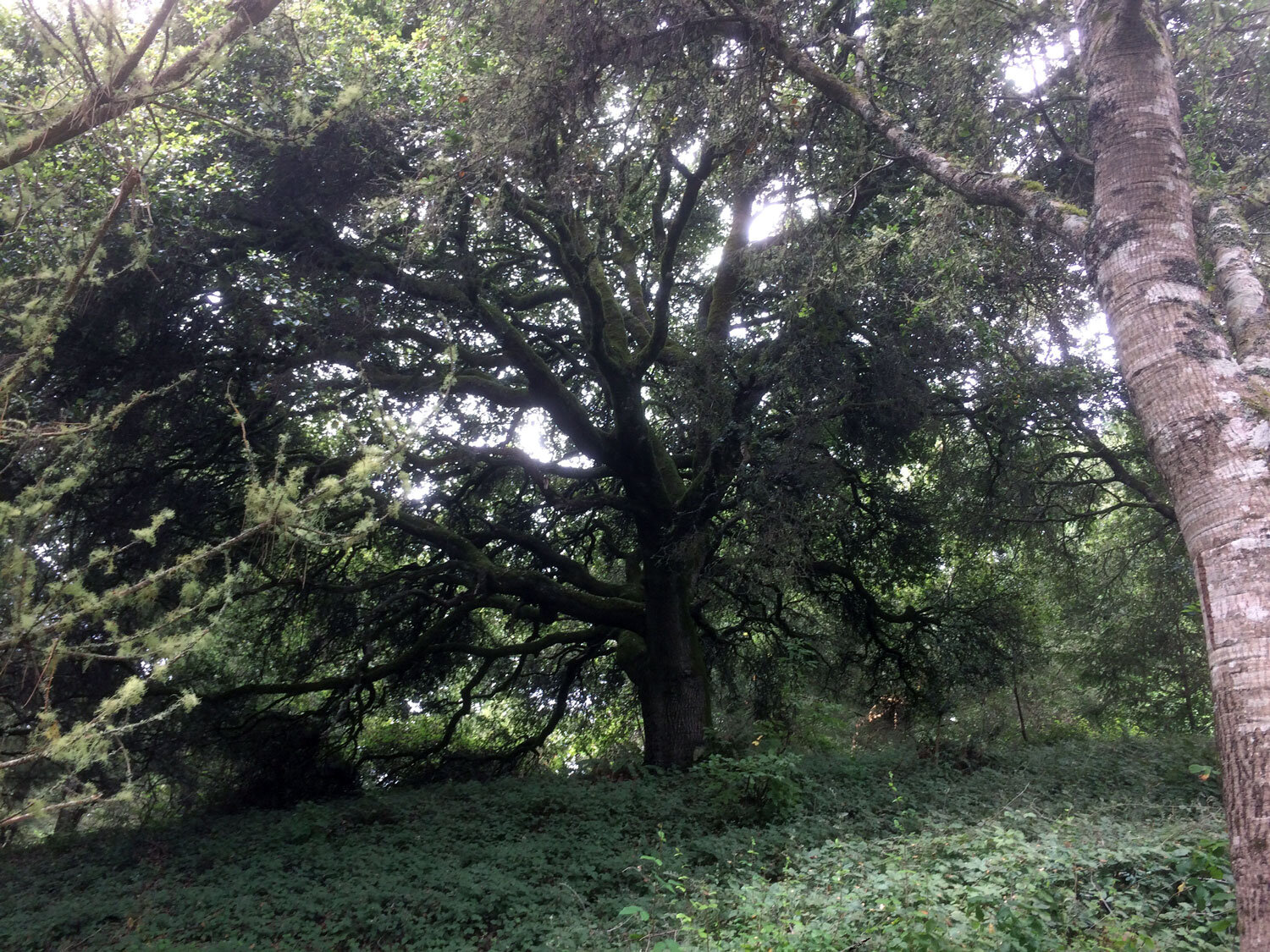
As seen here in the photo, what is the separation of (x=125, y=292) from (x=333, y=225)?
1.97m

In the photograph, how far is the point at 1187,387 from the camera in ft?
12.2

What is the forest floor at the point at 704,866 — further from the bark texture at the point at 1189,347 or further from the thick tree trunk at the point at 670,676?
the bark texture at the point at 1189,347

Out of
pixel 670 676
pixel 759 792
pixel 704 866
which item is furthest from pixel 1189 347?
pixel 670 676

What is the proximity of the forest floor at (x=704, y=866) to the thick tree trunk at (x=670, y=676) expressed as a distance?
2.59 feet

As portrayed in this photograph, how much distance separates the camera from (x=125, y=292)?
7.09m

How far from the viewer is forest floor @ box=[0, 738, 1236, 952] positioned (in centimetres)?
442

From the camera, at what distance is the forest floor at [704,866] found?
4.42 m

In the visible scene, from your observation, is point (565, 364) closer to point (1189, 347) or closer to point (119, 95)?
point (119, 95)

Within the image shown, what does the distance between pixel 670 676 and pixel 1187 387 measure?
7365mm

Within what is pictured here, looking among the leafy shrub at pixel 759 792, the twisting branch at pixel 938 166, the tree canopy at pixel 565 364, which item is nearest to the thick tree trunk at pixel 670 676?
the tree canopy at pixel 565 364

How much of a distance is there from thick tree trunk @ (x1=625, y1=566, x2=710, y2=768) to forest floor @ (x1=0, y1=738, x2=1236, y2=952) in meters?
0.79

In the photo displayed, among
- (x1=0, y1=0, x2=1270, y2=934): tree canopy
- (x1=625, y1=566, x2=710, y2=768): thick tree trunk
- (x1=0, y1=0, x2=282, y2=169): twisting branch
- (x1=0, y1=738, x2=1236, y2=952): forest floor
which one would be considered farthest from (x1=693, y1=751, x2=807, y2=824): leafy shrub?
(x1=0, y1=0, x2=282, y2=169): twisting branch

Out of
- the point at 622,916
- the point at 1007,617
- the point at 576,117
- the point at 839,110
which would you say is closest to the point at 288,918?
the point at 622,916

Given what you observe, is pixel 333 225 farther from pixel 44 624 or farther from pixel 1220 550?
pixel 1220 550
